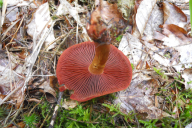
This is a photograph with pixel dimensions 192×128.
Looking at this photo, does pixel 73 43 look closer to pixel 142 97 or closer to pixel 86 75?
pixel 86 75

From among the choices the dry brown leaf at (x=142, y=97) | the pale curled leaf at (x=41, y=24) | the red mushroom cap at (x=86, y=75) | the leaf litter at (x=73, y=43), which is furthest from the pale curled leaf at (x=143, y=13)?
the pale curled leaf at (x=41, y=24)

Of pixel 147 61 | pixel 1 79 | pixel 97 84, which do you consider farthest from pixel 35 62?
pixel 147 61

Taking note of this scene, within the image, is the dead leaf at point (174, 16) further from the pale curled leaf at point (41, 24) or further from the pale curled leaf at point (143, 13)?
the pale curled leaf at point (41, 24)

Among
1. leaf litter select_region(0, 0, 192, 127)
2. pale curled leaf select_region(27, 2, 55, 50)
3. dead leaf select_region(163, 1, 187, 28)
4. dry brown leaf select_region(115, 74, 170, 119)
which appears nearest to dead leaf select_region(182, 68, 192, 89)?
leaf litter select_region(0, 0, 192, 127)

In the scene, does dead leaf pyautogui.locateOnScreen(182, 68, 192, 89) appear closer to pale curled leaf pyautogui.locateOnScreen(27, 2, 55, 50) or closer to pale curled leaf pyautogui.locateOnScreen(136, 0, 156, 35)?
pale curled leaf pyautogui.locateOnScreen(136, 0, 156, 35)

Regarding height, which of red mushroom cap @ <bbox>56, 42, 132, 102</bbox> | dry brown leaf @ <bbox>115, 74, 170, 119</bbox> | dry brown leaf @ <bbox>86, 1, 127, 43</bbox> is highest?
dry brown leaf @ <bbox>86, 1, 127, 43</bbox>

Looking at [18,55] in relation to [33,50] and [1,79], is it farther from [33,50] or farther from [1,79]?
[1,79]
